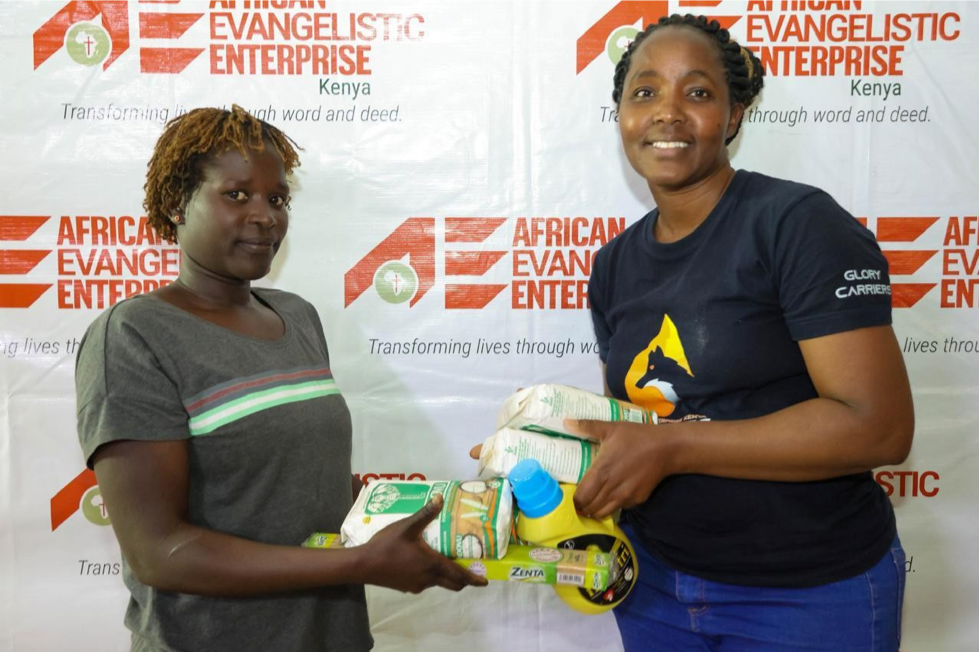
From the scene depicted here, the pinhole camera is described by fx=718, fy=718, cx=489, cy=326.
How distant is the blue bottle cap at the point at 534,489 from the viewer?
0.80 m

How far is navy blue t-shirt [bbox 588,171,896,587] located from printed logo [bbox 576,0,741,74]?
0.70 metres

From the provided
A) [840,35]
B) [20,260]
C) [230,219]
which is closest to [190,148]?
[230,219]

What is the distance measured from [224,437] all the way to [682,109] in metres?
0.68

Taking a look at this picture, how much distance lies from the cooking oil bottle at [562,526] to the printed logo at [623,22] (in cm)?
102

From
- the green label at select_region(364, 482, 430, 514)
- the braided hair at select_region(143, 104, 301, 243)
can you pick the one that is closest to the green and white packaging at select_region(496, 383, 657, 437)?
the green label at select_region(364, 482, 430, 514)

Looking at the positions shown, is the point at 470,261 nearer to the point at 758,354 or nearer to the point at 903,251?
the point at 758,354

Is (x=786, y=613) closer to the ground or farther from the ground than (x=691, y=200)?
closer to the ground

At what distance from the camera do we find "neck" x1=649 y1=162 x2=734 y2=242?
0.93 metres

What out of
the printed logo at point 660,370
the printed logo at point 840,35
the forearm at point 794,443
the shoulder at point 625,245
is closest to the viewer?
the forearm at point 794,443

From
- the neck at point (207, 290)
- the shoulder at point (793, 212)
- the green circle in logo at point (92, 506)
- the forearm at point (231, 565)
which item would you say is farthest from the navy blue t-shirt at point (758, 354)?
the green circle in logo at point (92, 506)

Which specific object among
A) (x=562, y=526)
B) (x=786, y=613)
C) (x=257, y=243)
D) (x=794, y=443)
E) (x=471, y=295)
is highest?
(x=257, y=243)

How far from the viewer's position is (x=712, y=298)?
843 millimetres

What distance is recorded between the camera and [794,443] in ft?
2.58

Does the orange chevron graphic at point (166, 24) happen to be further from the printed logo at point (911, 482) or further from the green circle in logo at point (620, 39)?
the printed logo at point (911, 482)
